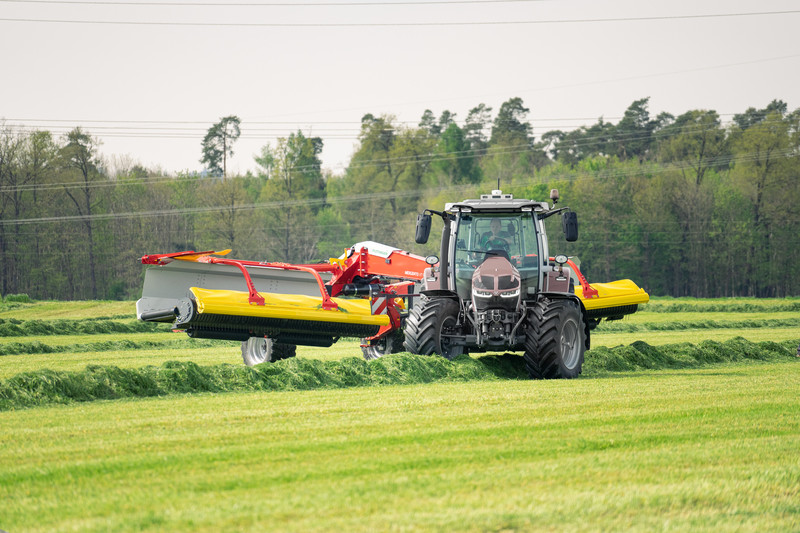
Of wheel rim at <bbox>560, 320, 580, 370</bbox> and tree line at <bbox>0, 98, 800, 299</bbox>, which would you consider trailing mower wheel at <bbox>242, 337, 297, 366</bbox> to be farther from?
tree line at <bbox>0, 98, 800, 299</bbox>

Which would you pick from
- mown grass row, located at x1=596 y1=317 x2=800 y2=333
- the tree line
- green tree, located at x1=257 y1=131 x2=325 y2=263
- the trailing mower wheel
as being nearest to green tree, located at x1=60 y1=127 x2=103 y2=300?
the tree line

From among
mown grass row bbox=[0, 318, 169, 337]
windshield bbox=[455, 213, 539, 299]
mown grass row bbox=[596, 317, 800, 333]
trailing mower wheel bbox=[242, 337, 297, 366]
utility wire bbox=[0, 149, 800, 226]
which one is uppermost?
utility wire bbox=[0, 149, 800, 226]

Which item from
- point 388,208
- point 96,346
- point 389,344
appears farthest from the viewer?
point 388,208

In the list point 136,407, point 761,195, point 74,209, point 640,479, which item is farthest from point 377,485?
point 761,195

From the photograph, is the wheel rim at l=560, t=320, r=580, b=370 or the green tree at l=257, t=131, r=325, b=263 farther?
the green tree at l=257, t=131, r=325, b=263

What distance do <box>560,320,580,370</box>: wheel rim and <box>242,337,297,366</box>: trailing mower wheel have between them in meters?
4.56

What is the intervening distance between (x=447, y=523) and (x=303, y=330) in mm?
8942

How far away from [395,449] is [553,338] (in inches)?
247

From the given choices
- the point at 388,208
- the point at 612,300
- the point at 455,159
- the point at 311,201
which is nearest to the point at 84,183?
the point at 311,201

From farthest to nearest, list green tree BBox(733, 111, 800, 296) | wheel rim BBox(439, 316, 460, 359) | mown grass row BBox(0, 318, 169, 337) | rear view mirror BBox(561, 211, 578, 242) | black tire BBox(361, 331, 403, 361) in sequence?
green tree BBox(733, 111, 800, 296), mown grass row BBox(0, 318, 169, 337), black tire BBox(361, 331, 403, 361), wheel rim BBox(439, 316, 460, 359), rear view mirror BBox(561, 211, 578, 242)

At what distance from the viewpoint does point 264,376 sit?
40.6 ft

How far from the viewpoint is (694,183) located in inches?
2788

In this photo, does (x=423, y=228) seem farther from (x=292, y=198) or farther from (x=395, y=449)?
(x=292, y=198)

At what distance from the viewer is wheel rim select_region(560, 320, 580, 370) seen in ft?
46.3
